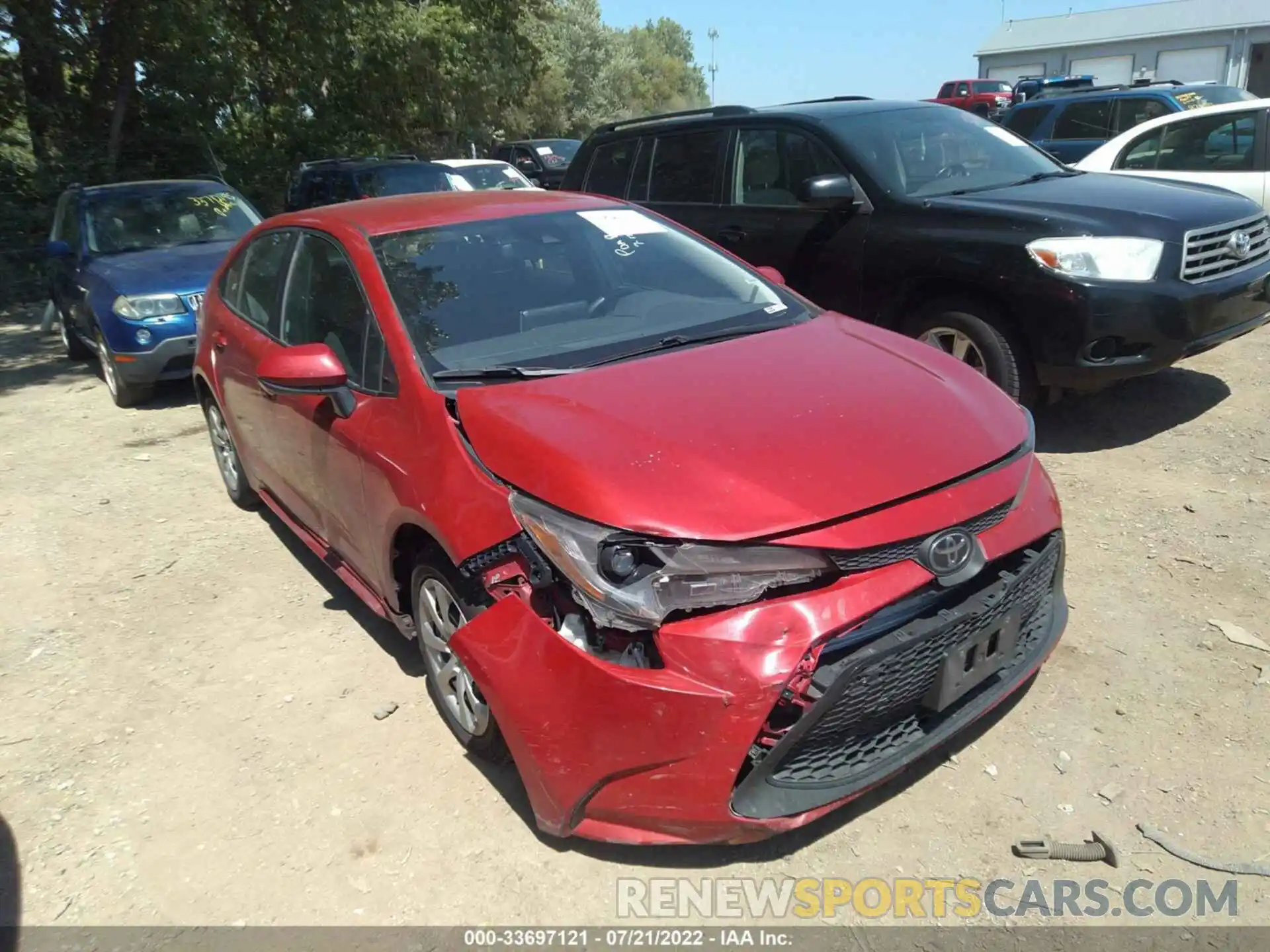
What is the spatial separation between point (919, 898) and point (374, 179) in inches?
436

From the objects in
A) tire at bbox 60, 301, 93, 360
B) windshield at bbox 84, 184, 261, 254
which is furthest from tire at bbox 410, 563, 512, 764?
tire at bbox 60, 301, 93, 360

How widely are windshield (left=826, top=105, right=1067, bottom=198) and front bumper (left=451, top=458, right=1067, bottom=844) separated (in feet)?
11.8

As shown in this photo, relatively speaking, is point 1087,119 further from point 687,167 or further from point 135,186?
point 135,186

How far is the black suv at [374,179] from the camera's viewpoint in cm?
1162

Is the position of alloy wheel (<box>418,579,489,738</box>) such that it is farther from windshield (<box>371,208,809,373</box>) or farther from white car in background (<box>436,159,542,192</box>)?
white car in background (<box>436,159,542,192</box>)

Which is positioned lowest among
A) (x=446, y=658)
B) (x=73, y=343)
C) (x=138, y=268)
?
(x=73, y=343)

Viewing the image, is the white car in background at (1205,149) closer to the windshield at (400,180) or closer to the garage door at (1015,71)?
the windshield at (400,180)

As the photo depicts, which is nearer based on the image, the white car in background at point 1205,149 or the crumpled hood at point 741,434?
the crumpled hood at point 741,434

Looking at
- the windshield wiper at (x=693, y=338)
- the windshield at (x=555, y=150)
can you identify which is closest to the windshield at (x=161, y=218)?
the windshield wiper at (x=693, y=338)

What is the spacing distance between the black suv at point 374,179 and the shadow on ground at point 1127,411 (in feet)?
26.0

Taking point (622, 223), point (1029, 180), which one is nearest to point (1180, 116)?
point (1029, 180)

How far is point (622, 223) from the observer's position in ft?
13.3

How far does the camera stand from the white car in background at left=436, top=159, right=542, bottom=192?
38.0 ft

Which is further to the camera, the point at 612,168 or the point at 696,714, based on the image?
the point at 612,168
